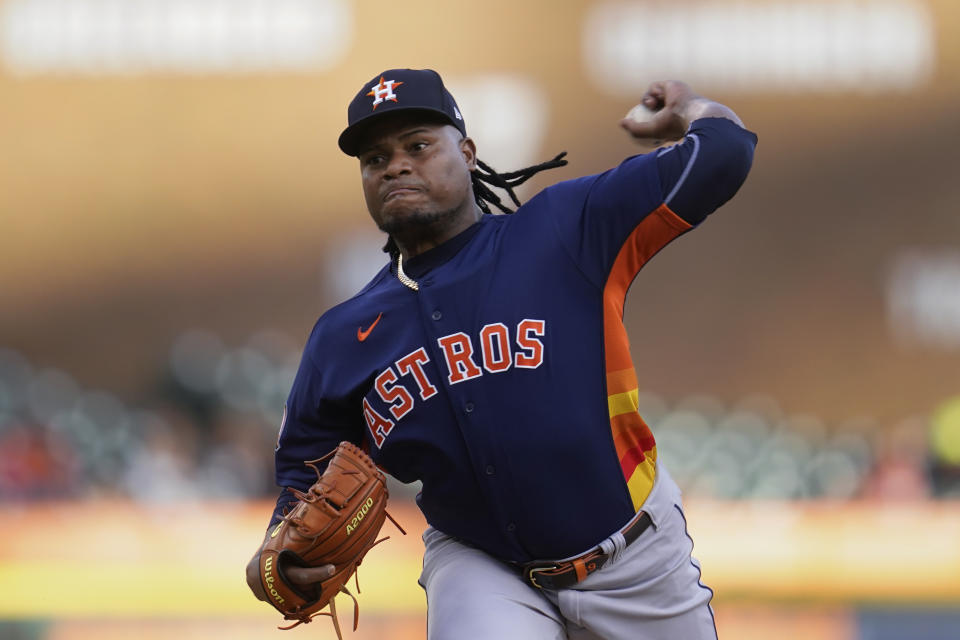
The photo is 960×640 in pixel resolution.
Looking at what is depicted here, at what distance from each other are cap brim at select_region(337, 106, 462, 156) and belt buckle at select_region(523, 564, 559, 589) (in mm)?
852

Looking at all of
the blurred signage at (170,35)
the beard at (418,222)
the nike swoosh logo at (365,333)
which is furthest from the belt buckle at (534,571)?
the blurred signage at (170,35)

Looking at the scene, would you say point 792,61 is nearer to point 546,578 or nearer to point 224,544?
point 224,544

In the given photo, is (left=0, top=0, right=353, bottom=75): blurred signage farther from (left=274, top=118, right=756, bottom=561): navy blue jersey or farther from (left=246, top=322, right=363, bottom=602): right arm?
(left=274, top=118, right=756, bottom=561): navy blue jersey

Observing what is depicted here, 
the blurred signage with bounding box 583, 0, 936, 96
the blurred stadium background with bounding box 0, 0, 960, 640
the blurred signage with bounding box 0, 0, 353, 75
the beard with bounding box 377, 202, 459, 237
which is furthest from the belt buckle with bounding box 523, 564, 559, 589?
the blurred signage with bounding box 0, 0, 353, 75

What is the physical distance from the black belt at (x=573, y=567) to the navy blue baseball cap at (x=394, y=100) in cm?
84

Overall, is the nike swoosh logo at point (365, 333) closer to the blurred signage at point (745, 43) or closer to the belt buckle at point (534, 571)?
the belt buckle at point (534, 571)

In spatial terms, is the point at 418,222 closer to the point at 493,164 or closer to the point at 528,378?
the point at 528,378

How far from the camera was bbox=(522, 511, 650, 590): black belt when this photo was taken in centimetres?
215

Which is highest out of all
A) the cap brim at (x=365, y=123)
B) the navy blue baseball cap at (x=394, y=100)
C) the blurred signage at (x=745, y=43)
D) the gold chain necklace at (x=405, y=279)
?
the blurred signage at (x=745, y=43)

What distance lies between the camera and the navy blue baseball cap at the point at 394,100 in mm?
2270

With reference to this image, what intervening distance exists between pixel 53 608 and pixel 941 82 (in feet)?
23.0

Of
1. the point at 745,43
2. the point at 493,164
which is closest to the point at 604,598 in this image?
the point at 493,164

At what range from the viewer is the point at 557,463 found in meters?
2.11

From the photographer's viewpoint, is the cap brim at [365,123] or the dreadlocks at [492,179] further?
the dreadlocks at [492,179]
